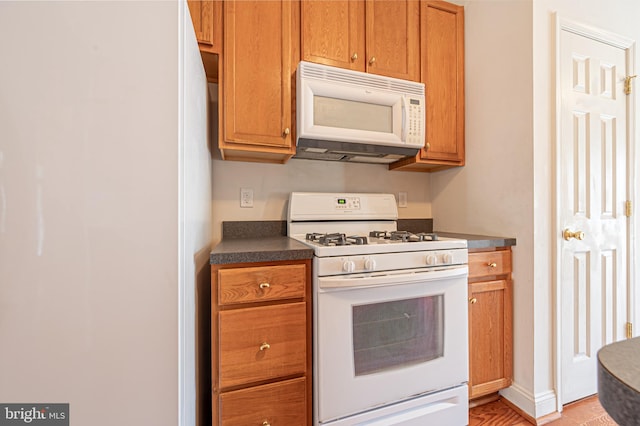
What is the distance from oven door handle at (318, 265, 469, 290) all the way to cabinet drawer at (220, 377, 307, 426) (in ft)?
1.46

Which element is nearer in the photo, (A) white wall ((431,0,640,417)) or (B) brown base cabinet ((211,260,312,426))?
(B) brown base cabinet ((211,260,312,426))

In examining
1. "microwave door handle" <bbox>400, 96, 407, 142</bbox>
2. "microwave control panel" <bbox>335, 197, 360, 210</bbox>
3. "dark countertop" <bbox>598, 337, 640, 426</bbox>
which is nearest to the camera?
"dark countertop" <bbox>598, 337, 640, 426</bbox>

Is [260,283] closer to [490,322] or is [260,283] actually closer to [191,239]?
[191,239]

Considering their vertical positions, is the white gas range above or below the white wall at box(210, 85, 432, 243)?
below

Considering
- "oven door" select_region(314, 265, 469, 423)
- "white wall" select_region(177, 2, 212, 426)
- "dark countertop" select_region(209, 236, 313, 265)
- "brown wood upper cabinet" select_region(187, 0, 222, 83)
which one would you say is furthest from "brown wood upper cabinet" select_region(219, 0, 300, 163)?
"oven door" select_region(314, 265, 469, 423)

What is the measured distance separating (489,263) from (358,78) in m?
1.26

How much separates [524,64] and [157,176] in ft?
6.17

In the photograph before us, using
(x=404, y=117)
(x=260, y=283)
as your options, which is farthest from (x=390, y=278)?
(x=404, y=117)

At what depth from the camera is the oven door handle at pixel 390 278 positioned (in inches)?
46.6

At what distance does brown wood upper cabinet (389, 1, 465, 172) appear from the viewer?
181cm

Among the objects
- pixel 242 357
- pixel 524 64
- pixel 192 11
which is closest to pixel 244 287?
pixel 242 357

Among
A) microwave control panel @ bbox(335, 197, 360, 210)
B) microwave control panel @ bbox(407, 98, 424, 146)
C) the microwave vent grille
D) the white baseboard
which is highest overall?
the microwave vent grille

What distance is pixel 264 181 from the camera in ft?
5.97

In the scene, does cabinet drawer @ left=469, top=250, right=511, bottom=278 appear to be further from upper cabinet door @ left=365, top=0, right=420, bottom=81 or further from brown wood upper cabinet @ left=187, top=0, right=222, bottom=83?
brown wood upper cabinet @ left=187, top=0, right=222, bottom=83
